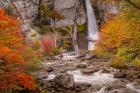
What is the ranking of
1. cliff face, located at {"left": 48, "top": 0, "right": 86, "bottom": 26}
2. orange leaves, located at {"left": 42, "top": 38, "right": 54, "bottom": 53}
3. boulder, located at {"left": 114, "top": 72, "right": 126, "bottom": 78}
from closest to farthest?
1. boulder, located at {"left": 114, "top": 72, "right": 126, "bottom": 78}
2. orange leaves, located at {"left": 42, "top": 38, "right": 54, "bottom": 53}
3. cliff face, located at {"left": 48, "top": 0, "right": 86, "bottom": 26}

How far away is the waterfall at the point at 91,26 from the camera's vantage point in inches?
2399

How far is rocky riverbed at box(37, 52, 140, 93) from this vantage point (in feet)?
88.1

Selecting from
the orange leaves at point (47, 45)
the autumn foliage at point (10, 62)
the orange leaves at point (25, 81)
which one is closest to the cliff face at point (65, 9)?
the orange leaves at point (47, 45)

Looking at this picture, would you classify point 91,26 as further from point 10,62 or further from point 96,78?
point 10,62

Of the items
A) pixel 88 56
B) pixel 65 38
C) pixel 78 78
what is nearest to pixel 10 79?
pixel 78 78

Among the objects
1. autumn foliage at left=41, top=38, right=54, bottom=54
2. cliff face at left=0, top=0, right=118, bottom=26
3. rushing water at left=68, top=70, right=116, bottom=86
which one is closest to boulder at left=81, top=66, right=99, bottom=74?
rushing water at left=68, top=70, right=116, bottom=86

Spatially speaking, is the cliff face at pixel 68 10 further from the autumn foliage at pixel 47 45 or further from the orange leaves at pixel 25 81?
the orange leaves at pixel 25 81

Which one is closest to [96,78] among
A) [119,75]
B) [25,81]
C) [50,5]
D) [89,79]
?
[89,79]

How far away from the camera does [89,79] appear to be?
3083 cm

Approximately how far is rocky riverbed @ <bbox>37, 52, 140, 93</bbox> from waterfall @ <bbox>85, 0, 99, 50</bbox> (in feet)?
68.7

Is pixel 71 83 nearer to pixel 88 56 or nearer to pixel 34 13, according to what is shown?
pixel 88 56

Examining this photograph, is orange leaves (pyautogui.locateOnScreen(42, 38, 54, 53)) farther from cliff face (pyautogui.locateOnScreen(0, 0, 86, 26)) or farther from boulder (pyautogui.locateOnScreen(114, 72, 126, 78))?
boulder (pyautogui.locateOnScreen(114, 72, 126, 78))

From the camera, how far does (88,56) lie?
44.5 meters

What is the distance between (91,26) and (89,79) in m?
33.5
